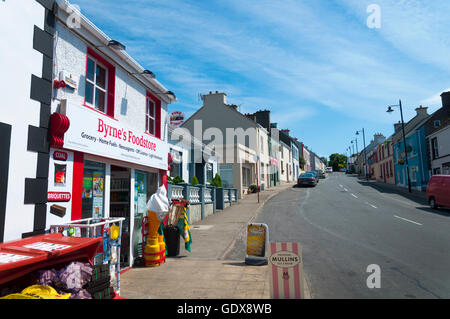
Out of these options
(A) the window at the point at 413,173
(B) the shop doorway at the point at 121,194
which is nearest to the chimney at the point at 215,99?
(A) the window at the point at 413,173

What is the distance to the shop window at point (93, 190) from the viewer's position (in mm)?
5875

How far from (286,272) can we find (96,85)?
219 inches

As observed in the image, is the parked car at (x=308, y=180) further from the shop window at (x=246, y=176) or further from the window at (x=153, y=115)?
the window at (x=153, y=115)

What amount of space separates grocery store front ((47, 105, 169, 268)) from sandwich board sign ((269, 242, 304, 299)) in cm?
363

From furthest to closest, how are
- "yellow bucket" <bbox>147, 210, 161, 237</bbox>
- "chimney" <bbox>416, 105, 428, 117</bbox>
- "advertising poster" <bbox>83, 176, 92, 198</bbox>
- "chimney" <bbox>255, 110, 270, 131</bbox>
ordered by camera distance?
"chimney" <bbox>255, 110, 270, 131</bbox>, "chimney" <bbox>416, 105, 428, 117</bbox>, "yellow bucket" <bbox>147, 210, 161, 237</bbox>, "advertising poster" <bbox>83, 176, 92, 198</bbox>

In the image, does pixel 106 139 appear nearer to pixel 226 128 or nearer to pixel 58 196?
pixel 58 196

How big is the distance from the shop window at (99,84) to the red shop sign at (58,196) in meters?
2.01

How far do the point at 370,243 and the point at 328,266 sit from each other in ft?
9.81

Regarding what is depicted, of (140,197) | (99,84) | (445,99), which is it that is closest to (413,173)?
(445,99)

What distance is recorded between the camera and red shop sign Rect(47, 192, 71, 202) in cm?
467

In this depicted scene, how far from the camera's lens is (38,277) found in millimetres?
3447
